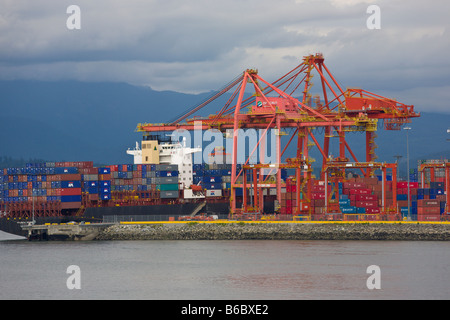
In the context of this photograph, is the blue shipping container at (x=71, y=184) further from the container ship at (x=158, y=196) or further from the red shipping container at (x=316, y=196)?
the red shipping container at (x=316, y=196)

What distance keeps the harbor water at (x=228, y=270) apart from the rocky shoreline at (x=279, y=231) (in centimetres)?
212

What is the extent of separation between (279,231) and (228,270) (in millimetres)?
21567

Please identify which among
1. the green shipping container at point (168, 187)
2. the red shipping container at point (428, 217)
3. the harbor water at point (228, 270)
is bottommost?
the harbor water at point (228, 270)

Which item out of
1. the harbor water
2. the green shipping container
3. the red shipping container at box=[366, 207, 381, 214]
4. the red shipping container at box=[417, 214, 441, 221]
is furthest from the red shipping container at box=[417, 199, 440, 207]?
the green shipping container

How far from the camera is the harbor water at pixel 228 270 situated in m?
48.8

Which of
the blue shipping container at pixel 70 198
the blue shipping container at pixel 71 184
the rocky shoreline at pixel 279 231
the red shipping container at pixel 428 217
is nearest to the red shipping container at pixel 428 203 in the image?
the red shipping container at pixel 428 217

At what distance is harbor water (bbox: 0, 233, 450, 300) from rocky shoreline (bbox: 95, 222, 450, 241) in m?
2.12

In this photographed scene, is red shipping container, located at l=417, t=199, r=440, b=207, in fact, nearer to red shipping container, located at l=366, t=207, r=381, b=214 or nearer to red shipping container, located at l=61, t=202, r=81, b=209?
red shipping container, located at l=366, t=207, r=381, b=214

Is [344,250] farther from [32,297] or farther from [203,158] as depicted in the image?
[203,158]

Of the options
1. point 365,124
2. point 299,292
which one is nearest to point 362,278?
point 299,292

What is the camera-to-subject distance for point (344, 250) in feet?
221

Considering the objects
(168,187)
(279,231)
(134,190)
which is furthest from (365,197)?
(134,190)

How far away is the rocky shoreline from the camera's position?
75250 mm

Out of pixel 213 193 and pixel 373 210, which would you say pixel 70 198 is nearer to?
pixel 213 193
